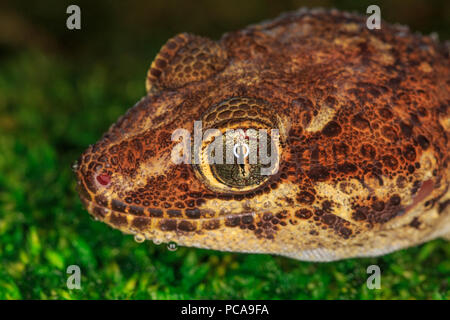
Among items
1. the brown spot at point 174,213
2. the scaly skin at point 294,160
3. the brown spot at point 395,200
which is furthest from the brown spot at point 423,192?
the brown spot at point 174,213

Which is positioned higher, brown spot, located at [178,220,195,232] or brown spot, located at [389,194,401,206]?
brown spot, located at [389,194,401,206]

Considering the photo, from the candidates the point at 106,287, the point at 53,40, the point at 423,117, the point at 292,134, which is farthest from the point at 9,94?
the point at 423,117

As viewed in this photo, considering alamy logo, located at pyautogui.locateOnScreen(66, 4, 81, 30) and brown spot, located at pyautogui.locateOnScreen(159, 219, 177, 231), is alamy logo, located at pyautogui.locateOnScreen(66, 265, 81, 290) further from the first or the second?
alamy logo, located at pyautogui.locateOnScreen(66, 4, 81, 30)

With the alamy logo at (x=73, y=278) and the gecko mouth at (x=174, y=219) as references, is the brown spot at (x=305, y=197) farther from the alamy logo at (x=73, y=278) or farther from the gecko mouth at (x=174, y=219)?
the alamy logo at (x=73, y=278)

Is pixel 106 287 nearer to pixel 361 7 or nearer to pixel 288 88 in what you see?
pixel 288 88

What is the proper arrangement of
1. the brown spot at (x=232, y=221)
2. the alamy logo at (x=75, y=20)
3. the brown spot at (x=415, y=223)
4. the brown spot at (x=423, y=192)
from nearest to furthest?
the brown spot at (x=232, y=221), the brown spot at (x=423, y=192), the brown spot at (x=415, y=223), the alamy logo at (x=75, y=20)

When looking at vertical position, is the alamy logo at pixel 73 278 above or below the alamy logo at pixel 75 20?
below

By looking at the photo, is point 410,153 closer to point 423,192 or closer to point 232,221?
point 423,192

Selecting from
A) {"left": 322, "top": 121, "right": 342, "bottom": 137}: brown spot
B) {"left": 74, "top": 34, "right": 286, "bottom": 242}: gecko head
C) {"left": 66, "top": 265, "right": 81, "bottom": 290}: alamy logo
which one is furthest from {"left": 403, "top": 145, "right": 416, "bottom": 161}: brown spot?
{"left": 66, "top": 265, "right": 81, "bottom": 290}: alamy logo
